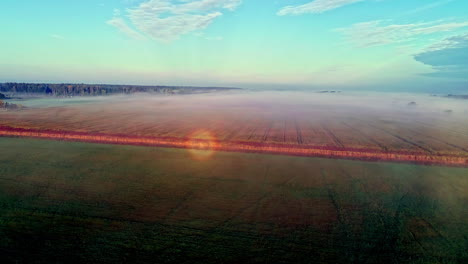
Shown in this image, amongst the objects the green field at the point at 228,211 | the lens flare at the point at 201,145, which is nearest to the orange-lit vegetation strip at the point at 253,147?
the lens flare at the point at 201,145

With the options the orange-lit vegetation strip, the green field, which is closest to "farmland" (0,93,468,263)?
the green field

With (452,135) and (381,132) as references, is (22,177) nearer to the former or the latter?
(381,132)

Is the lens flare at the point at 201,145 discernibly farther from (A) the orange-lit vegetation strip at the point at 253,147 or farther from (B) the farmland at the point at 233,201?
(B) the farmland at the point at 233,201

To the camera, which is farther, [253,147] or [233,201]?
[253,147]

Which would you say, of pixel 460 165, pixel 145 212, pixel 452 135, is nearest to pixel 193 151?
pixel 145 212

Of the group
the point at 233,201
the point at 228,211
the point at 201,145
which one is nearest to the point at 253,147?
the point at 201,145

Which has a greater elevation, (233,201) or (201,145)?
(201,145)

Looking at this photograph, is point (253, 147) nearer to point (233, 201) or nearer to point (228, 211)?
point (233, 201)
